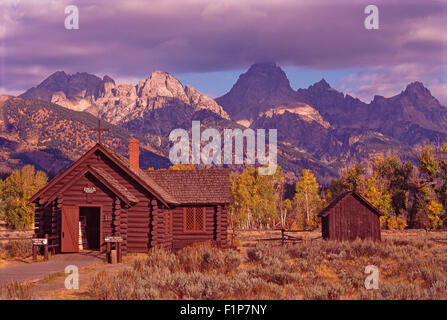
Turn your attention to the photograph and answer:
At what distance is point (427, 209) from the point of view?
224 ft

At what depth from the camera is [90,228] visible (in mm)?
31000

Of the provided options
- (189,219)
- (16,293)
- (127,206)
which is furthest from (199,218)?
(16,293)

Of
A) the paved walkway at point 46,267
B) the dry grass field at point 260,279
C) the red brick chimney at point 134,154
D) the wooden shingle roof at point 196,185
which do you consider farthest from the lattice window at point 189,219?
the dry grass field at point 260,279

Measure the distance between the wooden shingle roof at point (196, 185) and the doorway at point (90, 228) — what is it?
187 inches

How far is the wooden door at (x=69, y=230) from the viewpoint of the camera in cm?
2691

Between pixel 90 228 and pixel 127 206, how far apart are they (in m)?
4.99

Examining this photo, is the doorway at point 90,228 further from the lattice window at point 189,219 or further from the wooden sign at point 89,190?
the lattice window at point 189,219

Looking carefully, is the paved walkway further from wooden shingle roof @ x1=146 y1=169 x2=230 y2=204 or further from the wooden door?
wooden shingle roof @ x1=146 y1=169 x2=230 y2=204
